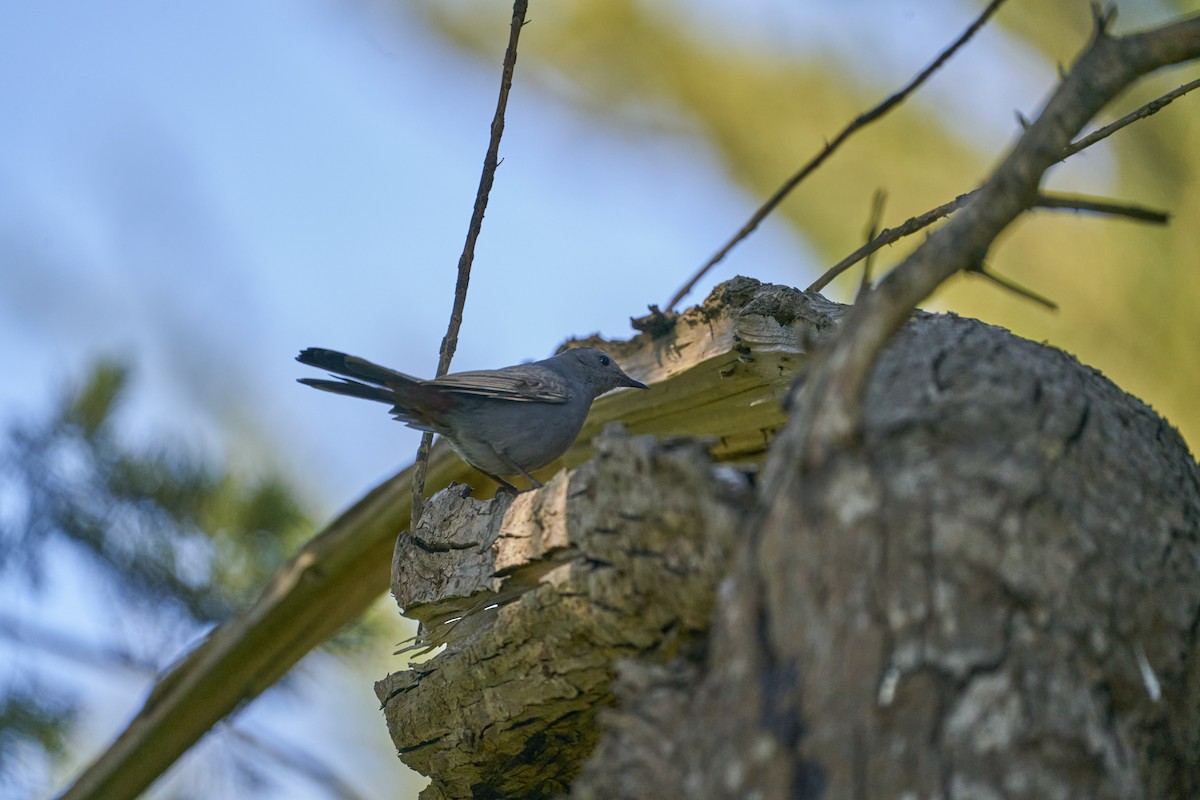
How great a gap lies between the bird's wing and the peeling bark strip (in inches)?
41.1

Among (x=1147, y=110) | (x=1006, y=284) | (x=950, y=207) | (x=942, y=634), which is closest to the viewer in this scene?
(x=942, y=634)

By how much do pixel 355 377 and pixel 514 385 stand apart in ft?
2.80

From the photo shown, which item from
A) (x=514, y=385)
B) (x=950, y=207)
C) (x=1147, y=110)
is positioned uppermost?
(x=514, y=385)

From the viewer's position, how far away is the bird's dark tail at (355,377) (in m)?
3.85

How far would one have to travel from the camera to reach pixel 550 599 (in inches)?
106

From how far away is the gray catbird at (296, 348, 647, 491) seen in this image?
4516 mm

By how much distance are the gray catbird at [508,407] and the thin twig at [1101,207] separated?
2568 mm

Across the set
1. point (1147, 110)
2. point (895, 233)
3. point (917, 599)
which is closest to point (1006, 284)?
point (917, 599)

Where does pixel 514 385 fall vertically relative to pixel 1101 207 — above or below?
above

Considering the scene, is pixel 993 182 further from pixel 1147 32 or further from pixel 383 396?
pixel 383 396

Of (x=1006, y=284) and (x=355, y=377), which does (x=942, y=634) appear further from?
(x=355, y=377)

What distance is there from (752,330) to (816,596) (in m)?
1.93

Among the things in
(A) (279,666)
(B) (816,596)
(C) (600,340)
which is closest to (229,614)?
(A) (279,666)

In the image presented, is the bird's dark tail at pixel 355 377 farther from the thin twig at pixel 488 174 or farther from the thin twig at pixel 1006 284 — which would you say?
the thin twig at pixel 1006 284
